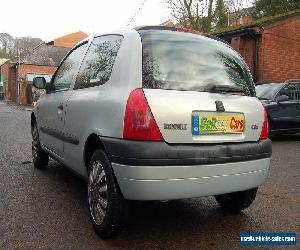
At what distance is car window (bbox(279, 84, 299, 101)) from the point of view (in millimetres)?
10469

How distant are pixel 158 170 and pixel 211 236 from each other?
0.93 meters

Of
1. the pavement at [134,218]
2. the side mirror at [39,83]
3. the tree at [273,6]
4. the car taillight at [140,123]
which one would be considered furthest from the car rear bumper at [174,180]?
the tree at [273,6]

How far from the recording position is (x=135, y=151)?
3.05m

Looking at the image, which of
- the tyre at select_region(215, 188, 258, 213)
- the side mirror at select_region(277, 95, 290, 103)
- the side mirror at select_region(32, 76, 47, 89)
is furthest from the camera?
the side mirror at select_region(277, 95, 290, 103)

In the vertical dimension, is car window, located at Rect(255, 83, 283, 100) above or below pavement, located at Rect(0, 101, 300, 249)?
above

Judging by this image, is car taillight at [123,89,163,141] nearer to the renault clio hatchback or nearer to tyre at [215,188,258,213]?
the renault clio hatchback

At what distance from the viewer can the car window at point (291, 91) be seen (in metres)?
10.5

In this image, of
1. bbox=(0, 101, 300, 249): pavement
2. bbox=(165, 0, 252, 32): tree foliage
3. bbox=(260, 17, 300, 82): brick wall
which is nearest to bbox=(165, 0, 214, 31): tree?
bbox=(165, 0, 252, 32): tree foliage

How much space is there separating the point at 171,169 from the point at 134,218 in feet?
3.49

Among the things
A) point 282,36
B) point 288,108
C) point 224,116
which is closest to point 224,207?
point 224,116

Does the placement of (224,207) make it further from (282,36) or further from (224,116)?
(282,36)

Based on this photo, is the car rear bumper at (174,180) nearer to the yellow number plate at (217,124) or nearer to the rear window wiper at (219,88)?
the yellow number plate at (217,124)

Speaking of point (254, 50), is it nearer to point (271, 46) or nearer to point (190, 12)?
point (271, 46)

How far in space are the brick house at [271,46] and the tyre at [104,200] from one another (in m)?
13.9
